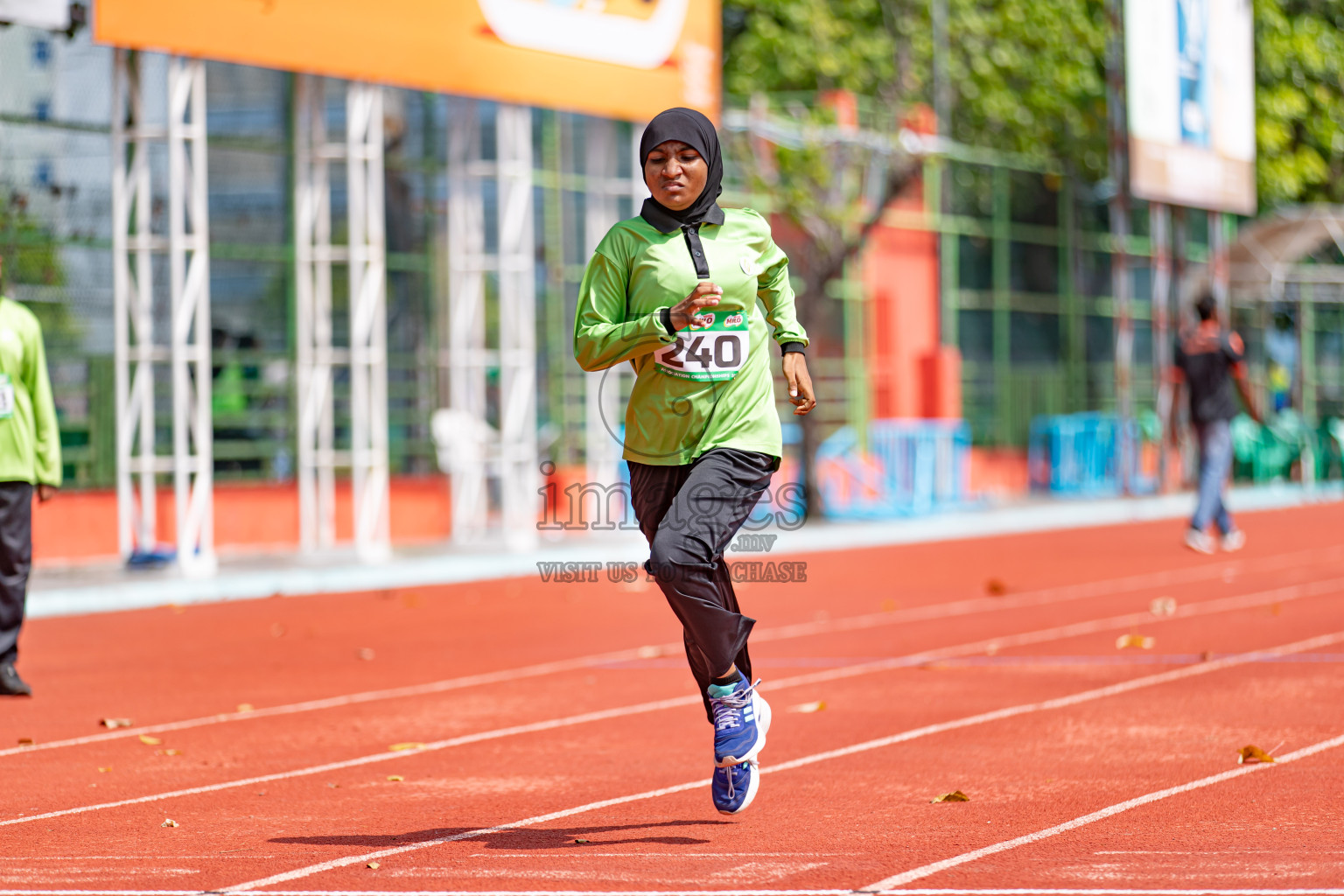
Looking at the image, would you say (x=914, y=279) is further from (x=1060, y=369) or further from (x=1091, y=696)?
(x=1091, y=696)

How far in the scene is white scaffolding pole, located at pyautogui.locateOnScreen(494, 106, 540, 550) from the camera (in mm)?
19922

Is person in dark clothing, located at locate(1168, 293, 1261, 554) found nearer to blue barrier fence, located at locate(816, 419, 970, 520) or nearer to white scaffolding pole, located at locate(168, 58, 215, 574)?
blue barrier fence, located at locate(816, 419, 970, 520)

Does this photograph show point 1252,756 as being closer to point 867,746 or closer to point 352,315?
point 867,746

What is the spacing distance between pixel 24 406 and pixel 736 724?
4895 millimetres

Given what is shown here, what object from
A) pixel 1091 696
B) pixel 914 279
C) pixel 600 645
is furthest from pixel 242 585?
pixel 914 279

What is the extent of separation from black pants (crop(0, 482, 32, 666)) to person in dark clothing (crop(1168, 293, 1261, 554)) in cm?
1175

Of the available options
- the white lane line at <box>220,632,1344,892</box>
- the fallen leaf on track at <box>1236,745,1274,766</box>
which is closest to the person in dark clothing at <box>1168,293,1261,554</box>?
the white lane line at <box>220,632,1344,892</box>

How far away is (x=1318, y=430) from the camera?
33594mm

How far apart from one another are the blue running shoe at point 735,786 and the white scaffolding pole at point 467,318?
14.5 metres

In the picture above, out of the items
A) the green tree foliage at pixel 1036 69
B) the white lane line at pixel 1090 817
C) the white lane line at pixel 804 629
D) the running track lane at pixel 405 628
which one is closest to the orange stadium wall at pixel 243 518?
the running track lane at pixel 405 628

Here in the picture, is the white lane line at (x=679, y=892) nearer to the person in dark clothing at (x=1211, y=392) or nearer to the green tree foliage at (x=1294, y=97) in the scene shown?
the person in dark clothing at (x=1211, y=392)

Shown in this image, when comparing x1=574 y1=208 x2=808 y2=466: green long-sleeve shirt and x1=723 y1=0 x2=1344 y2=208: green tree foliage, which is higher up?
A: x1=723 y1=0 x2=1344 y2=208: green tree foliage

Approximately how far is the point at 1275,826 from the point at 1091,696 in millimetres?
3342

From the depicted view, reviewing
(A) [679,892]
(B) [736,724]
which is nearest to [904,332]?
(B) [736,724]
